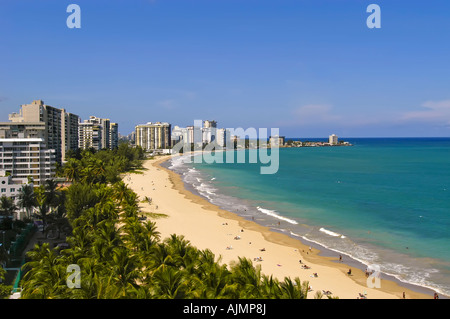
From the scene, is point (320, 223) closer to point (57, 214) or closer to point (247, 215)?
point (247, 215)

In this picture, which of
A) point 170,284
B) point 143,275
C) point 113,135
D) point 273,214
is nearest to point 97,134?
point 113,135

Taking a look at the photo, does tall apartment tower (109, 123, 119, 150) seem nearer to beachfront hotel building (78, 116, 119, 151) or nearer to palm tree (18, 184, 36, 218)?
beachfront hotel building (78, 116, 119, 151)

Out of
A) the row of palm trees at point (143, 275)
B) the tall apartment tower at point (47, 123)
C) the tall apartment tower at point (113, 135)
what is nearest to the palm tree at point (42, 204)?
the row of palm trees at point (143, 275)

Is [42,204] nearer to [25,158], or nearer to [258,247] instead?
[25,158]

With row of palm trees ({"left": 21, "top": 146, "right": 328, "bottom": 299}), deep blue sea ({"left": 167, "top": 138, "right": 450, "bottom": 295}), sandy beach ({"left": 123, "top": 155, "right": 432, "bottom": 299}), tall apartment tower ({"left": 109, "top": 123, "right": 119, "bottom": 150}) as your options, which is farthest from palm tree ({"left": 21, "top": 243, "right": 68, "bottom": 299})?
tall apartment tower ({"left": 109, "top": 123, "right": 119, "bottom": 150})
